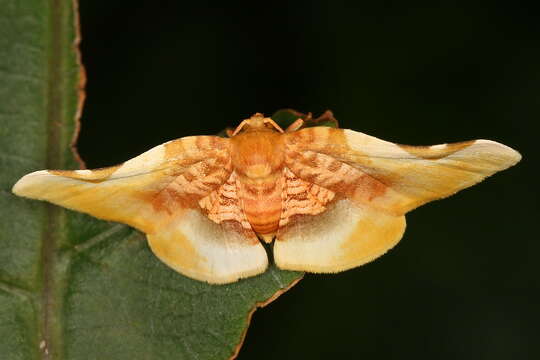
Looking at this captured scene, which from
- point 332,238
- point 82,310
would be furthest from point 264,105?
point 82,310

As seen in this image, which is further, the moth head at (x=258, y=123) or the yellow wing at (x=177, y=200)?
the moth head at (x=258, y=123)

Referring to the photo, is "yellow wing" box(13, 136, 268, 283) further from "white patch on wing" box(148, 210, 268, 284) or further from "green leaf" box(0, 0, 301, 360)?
"green leaf" box(0, 0, 301, 360)

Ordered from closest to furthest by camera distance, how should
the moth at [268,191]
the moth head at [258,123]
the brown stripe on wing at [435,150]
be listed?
the brown stripe on wing at [435,150] → the moth at [268,191] → the moth head at [258,123]

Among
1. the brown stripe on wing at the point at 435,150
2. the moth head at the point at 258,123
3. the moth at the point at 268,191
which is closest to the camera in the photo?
the brown stripe on wing at the point at 435,150

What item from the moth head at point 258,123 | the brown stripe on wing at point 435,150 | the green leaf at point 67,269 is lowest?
the green leaf at point 67,269

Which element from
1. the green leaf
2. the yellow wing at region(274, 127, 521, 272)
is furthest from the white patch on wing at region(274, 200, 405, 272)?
the green leaf

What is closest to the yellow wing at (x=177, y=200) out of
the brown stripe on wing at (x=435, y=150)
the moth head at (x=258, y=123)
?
the moth head at (x=258, y=123)

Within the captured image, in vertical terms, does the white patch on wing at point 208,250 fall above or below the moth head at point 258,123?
below

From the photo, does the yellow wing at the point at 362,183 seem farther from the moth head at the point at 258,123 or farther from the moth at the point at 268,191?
the moth head at the point at 258,123

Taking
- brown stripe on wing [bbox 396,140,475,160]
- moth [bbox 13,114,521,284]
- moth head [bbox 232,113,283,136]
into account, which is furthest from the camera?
moth head [bbox 232,113,283,136]
